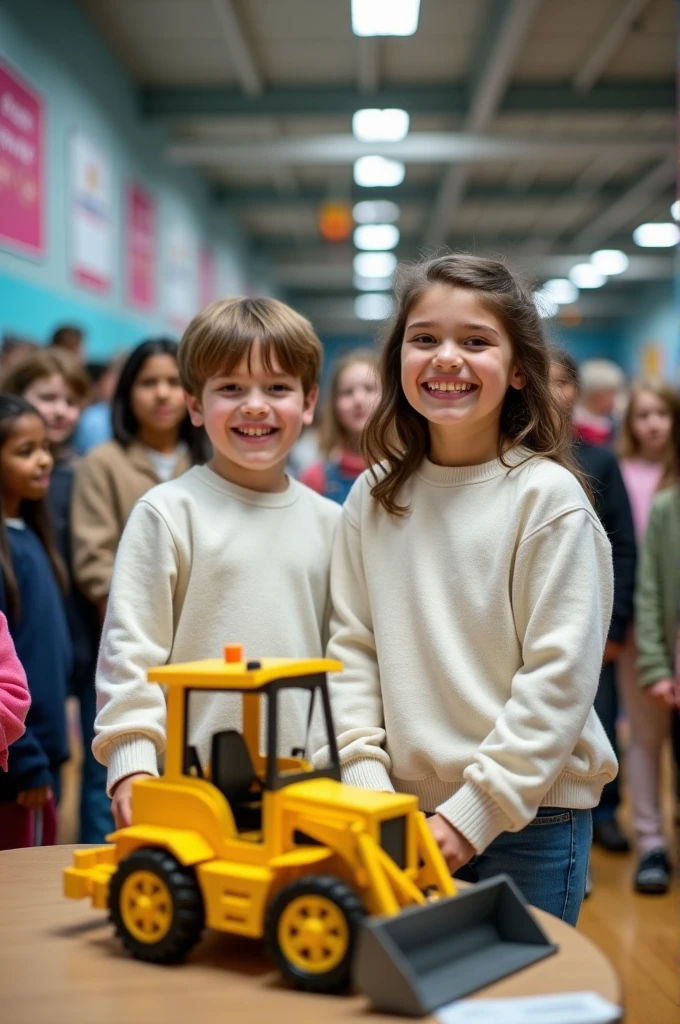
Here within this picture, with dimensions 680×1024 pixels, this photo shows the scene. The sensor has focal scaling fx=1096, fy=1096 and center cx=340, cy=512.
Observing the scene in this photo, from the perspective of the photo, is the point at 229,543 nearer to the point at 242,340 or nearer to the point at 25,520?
the point at 242,340

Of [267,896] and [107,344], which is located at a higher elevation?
[107,344]

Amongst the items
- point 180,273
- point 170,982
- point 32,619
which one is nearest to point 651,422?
point 32,619

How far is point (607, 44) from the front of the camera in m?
7.59

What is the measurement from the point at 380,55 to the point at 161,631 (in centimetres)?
731

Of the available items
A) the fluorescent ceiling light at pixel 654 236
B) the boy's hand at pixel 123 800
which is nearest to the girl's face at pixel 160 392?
the boy's hand at pixel 123 800

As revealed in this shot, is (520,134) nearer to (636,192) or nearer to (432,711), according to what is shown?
(636,192)

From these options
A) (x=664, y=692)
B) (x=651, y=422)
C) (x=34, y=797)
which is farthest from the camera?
(x=651, y=422)

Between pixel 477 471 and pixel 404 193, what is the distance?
11238 mm

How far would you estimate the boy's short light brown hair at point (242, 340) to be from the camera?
5.49 feet

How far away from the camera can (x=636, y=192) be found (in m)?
11.9

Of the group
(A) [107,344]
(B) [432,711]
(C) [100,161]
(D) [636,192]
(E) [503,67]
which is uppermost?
(D) [636,192]

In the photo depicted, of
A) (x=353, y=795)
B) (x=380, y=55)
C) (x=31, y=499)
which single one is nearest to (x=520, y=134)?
(x=380, y=55)

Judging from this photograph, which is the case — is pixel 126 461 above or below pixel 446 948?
above

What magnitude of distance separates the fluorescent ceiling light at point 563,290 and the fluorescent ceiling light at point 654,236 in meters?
2.49
